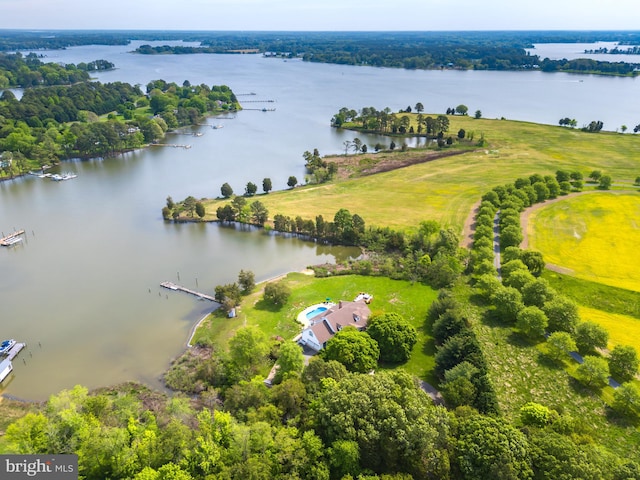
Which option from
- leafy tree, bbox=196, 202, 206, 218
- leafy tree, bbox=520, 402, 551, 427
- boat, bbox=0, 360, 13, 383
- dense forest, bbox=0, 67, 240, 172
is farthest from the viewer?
dense forest, bbox=0, 67, 240, 172

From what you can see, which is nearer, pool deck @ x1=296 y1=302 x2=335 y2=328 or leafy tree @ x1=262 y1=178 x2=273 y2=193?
pool deck @ x1=296 y1=302 x2=335 y2=328

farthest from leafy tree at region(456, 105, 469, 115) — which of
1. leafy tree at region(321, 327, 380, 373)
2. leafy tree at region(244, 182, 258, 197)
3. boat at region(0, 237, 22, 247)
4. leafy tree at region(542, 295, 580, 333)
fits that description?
boat at region(0, 237, 22, 247)

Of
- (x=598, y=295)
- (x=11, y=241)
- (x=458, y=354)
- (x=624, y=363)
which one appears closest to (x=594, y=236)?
(x=598, y=295)

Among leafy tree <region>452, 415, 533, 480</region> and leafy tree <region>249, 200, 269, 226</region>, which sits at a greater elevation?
leafy tree <region>249, 200, 269, 226</region>

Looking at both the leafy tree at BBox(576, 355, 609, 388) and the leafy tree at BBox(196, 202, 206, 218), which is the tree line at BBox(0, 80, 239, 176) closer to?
the leafy tree at BBox(196, 202, 206, 218)

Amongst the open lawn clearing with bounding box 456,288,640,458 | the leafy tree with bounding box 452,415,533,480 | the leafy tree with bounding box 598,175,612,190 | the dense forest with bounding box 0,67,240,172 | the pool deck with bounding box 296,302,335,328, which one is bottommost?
the open lawn clearing with bounding box 456,288,640,458

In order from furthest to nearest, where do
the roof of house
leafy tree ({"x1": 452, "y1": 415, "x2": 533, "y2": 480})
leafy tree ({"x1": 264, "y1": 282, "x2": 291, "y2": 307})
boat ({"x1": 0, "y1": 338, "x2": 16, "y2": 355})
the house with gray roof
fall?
leafy tree ({"x1": 264, "y1": 282, "x2": 291, "y2": 307})
boat ({"x1": 0, "y1": 338, "x2": 16, "y2": 355})
the roof of house
the house with gray roof
leafy tree ({"x1": 452, "y1": 415, "x2": 533, "y2": 480})

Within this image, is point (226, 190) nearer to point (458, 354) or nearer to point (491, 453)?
point (458, 354)

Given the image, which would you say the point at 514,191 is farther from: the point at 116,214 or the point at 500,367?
the point at 116,214
